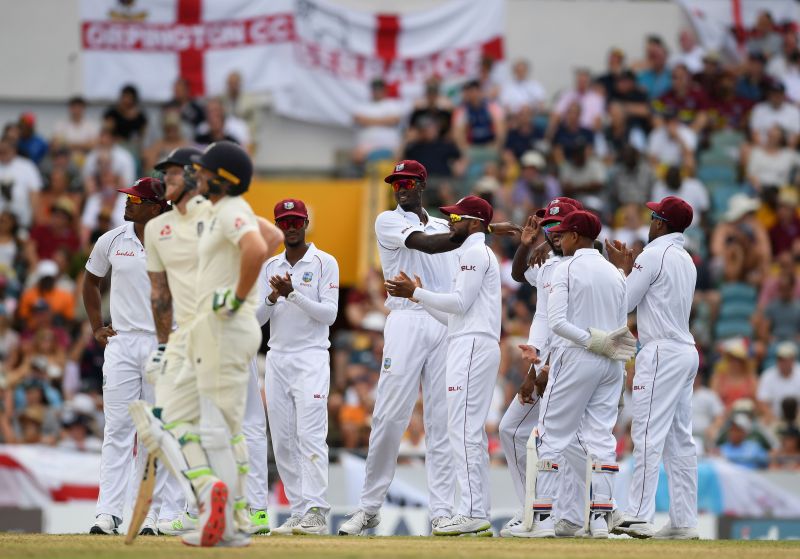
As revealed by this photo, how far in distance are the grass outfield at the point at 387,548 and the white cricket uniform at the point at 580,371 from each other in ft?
2.48

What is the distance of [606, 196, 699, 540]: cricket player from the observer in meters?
13.6

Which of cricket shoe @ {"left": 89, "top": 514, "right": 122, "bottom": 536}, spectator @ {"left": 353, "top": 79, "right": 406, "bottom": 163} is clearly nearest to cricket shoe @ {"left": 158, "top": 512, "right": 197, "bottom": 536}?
cricket shoe @ {"left": 89, "top": 514, "right": 122, "bottom": 536}

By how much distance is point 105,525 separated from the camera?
43.3 ft

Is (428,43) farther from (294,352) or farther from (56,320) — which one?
(294,352)

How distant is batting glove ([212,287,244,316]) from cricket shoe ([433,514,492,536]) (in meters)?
3.71

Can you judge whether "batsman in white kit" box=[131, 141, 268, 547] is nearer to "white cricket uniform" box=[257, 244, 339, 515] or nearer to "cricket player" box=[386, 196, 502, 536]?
"cricket player" box=[386, 196, 502, 536]

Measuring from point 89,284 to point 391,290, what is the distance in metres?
2.66

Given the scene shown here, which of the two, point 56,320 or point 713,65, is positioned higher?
point 713,65

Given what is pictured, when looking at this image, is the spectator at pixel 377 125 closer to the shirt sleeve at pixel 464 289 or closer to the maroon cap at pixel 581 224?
the shirt sleeve at pixel 464 289

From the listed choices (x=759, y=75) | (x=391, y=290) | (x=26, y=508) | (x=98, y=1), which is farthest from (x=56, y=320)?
(x=759, y=75)

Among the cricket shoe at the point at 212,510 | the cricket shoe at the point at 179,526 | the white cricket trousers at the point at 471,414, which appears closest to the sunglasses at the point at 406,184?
the white cricket trousers at the point at 471,414

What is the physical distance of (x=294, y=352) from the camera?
46.9 ft

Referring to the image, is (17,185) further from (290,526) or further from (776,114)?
(776,114)

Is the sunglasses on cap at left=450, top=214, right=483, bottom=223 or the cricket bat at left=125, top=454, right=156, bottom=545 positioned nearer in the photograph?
the cricket bat at left=125, top=454, right=156, bottom=545
